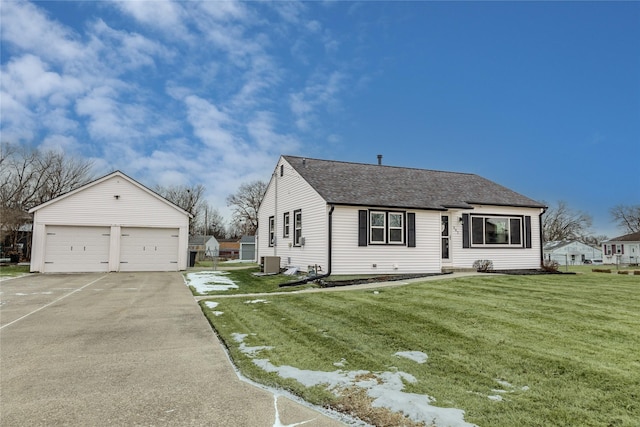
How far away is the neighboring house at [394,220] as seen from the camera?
14531 mm

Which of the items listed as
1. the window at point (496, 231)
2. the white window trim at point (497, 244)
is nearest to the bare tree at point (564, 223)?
the white window trim at point (497, 244)

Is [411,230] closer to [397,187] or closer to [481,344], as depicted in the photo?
[397,187]

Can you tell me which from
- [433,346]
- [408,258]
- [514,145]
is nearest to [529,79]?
[514,145]

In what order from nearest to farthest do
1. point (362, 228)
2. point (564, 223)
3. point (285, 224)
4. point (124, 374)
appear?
point (124, 374), point (362, 228), point (285, 224), point (564, 223)

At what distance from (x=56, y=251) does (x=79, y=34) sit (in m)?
10.6

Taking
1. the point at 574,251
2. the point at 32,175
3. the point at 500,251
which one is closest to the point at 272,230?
the point at 500,251

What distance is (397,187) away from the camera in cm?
1675

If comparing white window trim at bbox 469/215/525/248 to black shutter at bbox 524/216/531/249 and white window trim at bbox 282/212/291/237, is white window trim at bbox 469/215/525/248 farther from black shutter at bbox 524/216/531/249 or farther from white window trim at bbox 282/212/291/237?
white window trim at bbox 282/212/291/237

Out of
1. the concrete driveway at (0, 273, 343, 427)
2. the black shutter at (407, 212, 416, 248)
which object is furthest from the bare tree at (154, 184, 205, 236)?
the concrete driveway at (0, 273, 343, 427)

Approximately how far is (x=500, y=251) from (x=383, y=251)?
5874 millimetres

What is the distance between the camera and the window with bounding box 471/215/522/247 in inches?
656

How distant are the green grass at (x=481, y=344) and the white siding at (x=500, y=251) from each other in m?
6.91

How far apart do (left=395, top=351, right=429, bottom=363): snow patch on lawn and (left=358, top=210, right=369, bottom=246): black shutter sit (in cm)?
963

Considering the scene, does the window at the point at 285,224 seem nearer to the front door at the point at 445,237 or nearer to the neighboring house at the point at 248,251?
the front door at the point at 445,237
